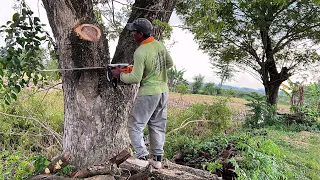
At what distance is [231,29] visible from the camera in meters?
15.2

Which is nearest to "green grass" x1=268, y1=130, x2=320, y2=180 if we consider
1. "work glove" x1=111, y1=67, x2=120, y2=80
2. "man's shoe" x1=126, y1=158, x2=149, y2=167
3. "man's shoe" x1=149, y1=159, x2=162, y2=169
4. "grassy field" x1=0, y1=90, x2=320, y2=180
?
"grassy field" x1=0, y1=90, x2=320, y2=180

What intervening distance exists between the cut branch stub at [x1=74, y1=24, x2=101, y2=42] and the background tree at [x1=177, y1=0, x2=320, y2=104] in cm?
1027

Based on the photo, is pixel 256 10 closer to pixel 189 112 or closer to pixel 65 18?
pixel 189 112

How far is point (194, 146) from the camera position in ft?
19.6

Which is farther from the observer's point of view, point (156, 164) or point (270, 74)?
point (270, 74)

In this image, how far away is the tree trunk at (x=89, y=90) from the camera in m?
3.91

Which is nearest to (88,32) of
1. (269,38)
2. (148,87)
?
(148,87)

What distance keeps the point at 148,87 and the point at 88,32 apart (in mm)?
909

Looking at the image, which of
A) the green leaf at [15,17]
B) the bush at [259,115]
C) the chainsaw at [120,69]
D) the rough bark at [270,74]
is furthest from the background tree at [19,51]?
the rough bark at [270,74]

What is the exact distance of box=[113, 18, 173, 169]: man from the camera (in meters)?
3.71

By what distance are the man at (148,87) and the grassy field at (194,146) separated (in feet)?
3.02

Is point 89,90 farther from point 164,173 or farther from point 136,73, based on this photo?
point 164,173

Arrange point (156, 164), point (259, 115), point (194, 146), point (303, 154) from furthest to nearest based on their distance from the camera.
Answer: point (259, 115) < point (303, 154) < point (194, 146) < point (156, 164)

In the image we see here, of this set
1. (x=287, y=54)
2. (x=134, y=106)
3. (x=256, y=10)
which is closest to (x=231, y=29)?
(x=256, y=10)
